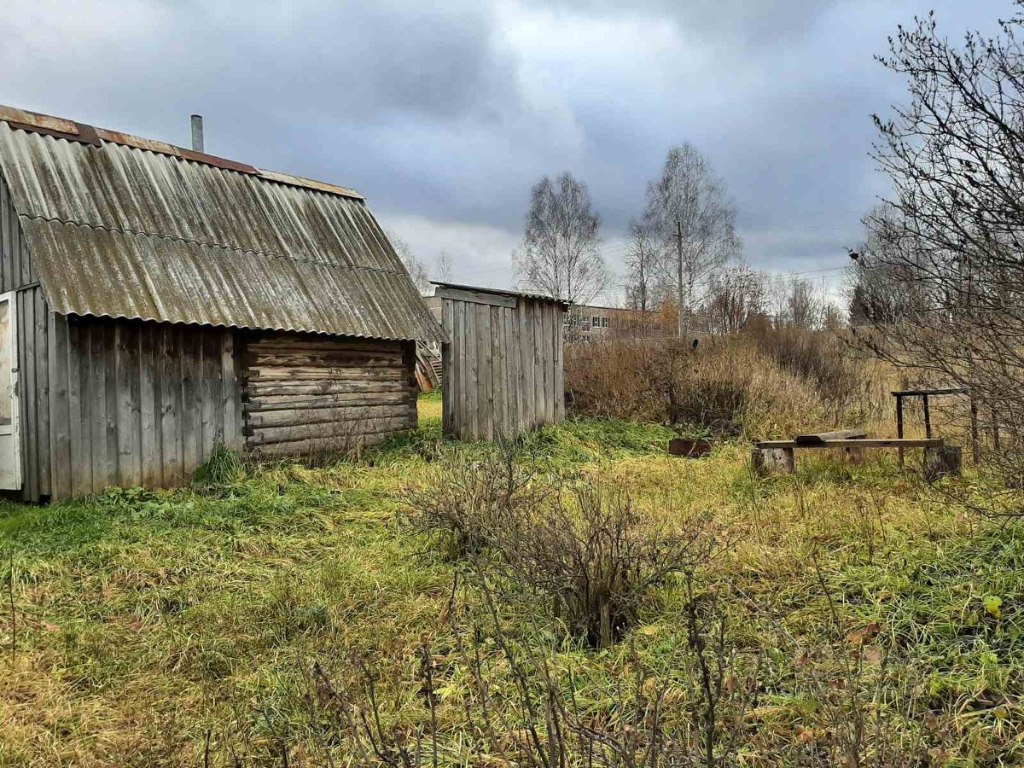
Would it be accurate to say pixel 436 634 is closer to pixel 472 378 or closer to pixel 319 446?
pixel 319 446

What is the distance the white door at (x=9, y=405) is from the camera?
761 cm

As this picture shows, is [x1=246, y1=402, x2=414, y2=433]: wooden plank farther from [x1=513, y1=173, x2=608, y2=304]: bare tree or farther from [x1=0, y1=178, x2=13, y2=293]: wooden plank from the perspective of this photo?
[x1=513, y1=173, x2=608, y2=304]: bare tree

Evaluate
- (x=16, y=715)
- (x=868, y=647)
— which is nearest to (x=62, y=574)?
(x=16, y=715)

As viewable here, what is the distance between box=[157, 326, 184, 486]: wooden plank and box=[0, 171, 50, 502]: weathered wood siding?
1.12 m

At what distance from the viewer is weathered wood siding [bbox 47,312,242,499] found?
734 centimetres

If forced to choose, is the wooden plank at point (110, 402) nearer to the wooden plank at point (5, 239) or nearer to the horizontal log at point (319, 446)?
the wooden plank at point (5, 239)

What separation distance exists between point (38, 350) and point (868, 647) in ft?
27.1

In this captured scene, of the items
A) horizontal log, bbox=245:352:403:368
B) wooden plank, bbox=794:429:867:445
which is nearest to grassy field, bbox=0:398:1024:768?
wooden plank, bbox=794:429:867:445

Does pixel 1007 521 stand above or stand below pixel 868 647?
above

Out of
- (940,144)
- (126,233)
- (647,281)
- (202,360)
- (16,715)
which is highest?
(647,281)

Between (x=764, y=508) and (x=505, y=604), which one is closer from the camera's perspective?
(x=505, y=604)

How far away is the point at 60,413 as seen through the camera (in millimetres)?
7305

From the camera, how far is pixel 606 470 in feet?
28.1

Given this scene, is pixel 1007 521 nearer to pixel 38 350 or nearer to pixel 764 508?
pixel 764 508
